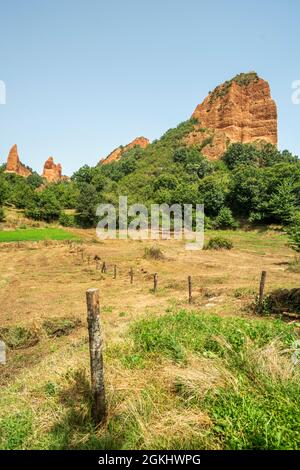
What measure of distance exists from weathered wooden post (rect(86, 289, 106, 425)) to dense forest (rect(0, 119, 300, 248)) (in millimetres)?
37580

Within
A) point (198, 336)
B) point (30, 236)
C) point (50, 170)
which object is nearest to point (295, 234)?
point (198, 336)

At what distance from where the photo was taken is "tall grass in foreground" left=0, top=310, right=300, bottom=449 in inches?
148

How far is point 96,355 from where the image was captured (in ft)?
14.1

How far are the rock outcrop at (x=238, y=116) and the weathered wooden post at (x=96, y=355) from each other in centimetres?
8340

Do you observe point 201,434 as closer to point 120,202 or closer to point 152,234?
point 152,234

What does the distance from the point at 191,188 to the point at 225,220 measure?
36.0 feet

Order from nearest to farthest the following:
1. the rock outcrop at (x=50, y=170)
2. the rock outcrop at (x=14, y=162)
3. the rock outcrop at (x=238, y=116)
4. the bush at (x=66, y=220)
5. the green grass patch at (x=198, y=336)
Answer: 1. the green grass patch at (x=198, y=336)
2. the bush at (x=66, y=220)
3. the rock outcrop at (x=238, y=116)
4. the rock outcrop at (x=14, y=162)
5. the rock outcrop at (x=50, y=170)

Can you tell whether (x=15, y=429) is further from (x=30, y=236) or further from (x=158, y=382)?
(x=30, y=236)

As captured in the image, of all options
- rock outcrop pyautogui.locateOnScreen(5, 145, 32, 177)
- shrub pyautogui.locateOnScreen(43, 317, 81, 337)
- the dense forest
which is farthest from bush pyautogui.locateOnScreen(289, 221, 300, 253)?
rock outcrop pyautogui.locateOnScreen(5, 145, 32, 177)

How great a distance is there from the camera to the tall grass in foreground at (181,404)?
3.77 metres

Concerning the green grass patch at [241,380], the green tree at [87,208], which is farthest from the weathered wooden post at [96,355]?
the green tree at [87,208]

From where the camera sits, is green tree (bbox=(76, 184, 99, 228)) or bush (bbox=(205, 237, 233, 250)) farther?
green tree (bbox=(76, 184, 99, 228))

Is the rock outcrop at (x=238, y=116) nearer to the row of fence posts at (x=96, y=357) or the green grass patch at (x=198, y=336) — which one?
the green grass patch at (x=198, y=336)

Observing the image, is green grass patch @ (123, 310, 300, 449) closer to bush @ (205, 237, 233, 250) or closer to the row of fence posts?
the row of fence posts
